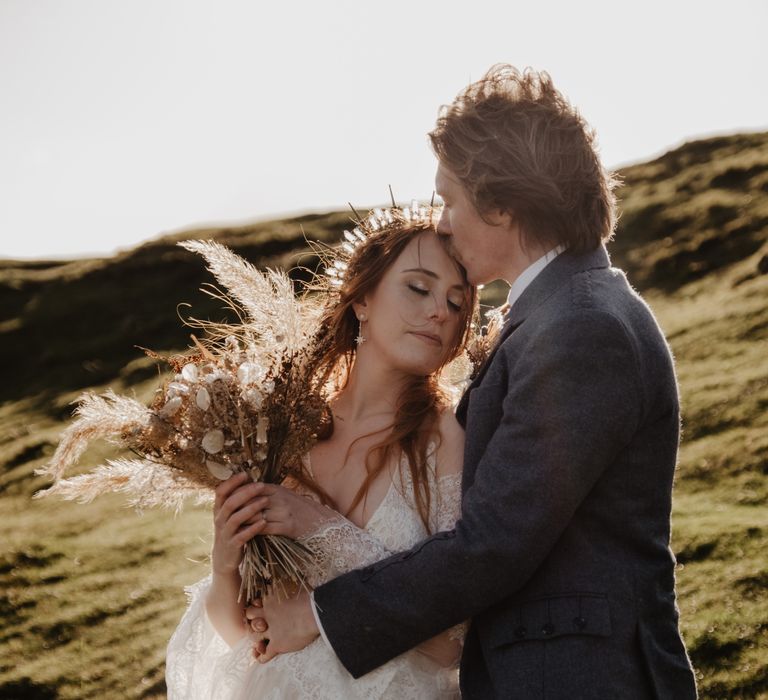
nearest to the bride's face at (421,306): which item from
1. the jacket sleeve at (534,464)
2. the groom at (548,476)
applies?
the groom at (548,476)

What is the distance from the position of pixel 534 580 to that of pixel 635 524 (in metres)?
0.48

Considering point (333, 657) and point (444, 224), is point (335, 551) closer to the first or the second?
point (333, 657)

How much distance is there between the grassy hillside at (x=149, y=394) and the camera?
350 inches

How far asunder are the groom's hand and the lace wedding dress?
7cm

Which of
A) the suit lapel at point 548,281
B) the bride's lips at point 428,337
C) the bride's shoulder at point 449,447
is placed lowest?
the bride's shoulder at point 449,447

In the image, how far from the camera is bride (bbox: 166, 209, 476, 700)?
3973mm

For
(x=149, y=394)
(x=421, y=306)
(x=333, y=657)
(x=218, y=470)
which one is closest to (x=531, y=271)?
(x=421, y=306)

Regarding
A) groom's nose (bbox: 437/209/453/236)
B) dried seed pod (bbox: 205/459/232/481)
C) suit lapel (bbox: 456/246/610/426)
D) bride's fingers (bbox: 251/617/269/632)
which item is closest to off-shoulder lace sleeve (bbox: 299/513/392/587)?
bride's fingers (bbox: 251/617/269/632)

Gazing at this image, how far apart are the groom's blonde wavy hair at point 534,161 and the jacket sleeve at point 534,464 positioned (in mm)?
636

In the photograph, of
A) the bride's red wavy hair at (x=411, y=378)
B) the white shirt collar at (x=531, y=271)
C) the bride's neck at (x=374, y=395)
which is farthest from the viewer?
the bride's neck at (x=374, y=395)

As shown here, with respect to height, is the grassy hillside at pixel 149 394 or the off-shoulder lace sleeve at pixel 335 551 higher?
the off-shoulder lace sleeve at pixel 335 551

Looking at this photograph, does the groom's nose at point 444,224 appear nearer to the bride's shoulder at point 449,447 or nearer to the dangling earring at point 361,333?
the dangling earring at point 361,333

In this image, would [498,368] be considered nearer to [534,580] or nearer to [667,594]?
[534,580]

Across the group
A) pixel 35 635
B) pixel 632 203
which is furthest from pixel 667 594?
pixel 632 203
